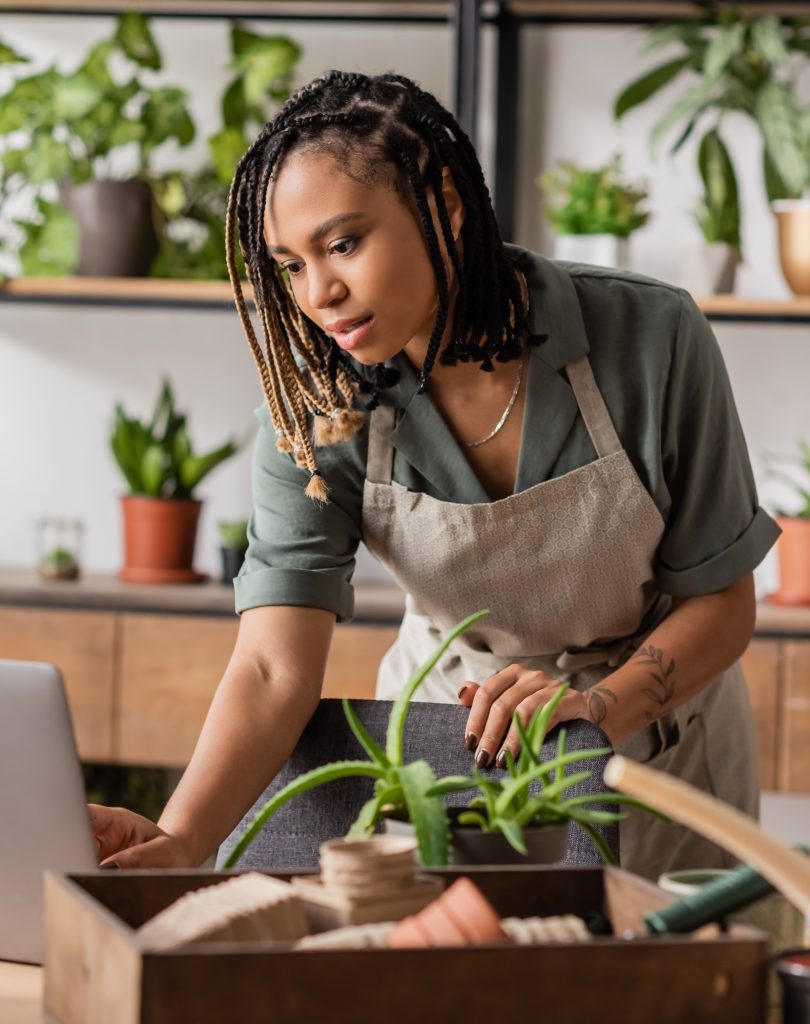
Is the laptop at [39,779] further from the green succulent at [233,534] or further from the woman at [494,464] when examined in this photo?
the green succulent at [233,534]

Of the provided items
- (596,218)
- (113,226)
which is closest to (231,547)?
(113,226)

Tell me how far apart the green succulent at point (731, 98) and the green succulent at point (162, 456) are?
3.60 ft

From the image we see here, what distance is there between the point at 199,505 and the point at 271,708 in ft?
5.93

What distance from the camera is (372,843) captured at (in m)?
0.79

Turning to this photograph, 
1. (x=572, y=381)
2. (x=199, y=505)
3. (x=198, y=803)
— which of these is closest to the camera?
(x=198, y=803)

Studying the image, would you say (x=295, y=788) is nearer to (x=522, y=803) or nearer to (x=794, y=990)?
(x=522, y=803)

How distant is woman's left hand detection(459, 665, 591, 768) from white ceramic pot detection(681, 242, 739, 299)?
186cm

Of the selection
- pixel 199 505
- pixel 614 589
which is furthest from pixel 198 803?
pixel 199 505

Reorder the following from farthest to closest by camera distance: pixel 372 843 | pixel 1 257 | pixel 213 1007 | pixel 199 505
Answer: pixel 1 257, pixel 199 505, pixel 372 843, pixel 213 1007

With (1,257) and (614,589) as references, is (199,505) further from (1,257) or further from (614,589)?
(614,589)

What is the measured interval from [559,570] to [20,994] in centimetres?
76

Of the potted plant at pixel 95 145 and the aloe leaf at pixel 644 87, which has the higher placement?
the aloe leaf at pixel 644 87

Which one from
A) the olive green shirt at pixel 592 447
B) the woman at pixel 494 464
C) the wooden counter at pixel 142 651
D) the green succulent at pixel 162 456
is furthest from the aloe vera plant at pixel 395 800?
the green succulent at pixel 162 456

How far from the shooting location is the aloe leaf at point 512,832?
0.83 meters
